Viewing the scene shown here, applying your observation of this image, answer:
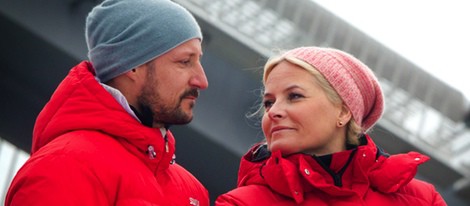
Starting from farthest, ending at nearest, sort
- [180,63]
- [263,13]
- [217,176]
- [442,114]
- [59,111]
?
[217,176]
[442,114]
[263,13]
[180,63]
[59,111]

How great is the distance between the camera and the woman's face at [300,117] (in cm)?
454

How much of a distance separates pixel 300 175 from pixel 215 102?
21.8 feet

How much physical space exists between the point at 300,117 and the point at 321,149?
0.18 meters

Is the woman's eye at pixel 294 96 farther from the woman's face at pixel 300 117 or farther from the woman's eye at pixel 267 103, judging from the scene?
the woman's eye at pixel 267 103

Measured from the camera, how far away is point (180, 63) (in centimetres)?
471

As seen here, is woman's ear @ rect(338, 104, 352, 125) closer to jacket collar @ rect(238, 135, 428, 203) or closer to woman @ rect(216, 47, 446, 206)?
woman @ rect(216, 47, 446, 206)

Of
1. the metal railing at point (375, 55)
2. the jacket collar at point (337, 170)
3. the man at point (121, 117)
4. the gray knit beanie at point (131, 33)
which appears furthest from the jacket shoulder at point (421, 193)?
the metal railing at point (375, 55)

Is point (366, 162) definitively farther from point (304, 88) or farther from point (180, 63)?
point (180, 63)

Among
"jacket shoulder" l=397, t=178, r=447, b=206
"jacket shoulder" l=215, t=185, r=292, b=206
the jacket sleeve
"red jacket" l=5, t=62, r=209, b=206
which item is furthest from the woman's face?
the jacket sleeve

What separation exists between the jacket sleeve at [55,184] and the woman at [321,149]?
603 mm

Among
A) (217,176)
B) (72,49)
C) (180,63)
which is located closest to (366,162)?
(180,63)

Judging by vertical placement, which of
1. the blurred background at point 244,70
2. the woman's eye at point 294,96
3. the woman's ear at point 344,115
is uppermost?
the woman's eye at point 294,96

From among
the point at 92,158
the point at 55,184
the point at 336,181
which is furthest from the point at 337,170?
the point at 55,184

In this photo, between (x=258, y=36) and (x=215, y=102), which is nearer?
(x=258, y=36)
